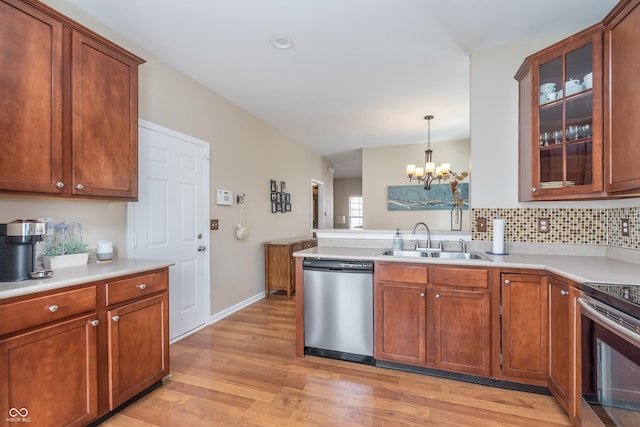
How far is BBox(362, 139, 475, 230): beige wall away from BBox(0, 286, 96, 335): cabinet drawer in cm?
511

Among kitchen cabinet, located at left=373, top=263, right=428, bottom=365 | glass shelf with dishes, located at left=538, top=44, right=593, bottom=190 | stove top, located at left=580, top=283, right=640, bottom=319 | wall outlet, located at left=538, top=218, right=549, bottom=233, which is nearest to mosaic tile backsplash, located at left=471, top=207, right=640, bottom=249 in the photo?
wall outlet, located at left=538, top=218, right=549, bottom=233

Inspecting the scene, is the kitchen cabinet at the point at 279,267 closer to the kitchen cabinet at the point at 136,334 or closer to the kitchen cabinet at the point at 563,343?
the kitchen cabinet at the point at 136,334

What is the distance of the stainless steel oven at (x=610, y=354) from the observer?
1171 mm

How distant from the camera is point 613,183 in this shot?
1.84 meters

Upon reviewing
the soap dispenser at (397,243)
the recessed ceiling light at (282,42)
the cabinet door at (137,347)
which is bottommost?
the cabinet door at (137,347)

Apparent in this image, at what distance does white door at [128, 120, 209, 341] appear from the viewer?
2.64m

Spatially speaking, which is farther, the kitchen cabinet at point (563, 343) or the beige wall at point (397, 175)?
the beige wall at point (397, 175)

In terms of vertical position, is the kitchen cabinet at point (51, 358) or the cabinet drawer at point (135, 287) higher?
the cabinet drawer at point (135, 287)

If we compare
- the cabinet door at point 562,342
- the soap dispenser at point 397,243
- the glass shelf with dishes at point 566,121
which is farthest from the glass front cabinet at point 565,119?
the soap dispenser at point 397,243

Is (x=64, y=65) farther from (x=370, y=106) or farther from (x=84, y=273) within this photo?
(x=370, y=106)

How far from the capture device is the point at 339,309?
250 cm

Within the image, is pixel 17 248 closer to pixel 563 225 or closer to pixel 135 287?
pixel 135 287

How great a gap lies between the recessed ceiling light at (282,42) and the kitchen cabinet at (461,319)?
2182 mm

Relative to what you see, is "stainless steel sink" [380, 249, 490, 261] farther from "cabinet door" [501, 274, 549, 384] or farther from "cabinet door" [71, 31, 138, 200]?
"cabinet door" [71, 31, 138, 200]
